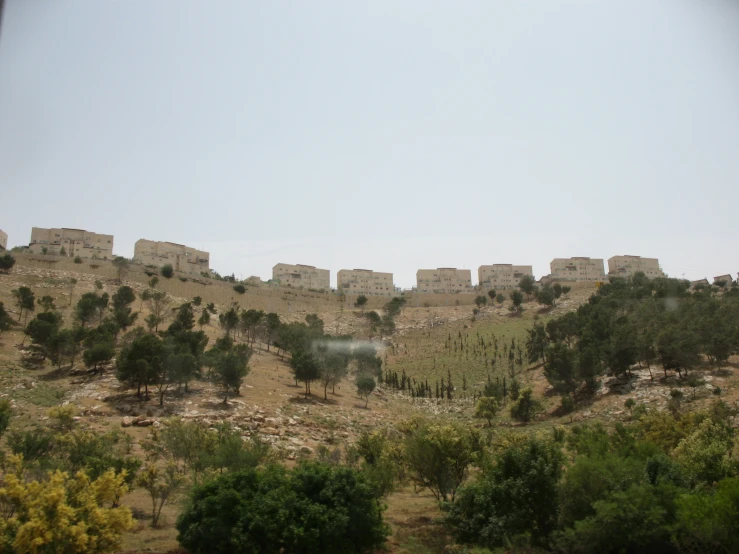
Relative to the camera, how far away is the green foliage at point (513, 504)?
14.1 metres

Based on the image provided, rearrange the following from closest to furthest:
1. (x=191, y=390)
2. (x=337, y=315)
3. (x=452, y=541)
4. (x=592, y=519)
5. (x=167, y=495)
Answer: (x=592, y=519)
(x=452, y=541)
(x=167, y=495)
(x=191, y=390)
(x=337, y=315)

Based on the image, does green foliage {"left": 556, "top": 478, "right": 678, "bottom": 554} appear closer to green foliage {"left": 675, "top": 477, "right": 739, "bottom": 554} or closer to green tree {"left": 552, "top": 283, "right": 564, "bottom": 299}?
green foliage {"left": 675, "top": 477, "right": 739, "bottom": 554}

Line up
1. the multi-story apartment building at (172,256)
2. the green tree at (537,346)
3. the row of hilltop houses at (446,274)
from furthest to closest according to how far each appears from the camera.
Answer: the row of hilltop houses at (446,274), the multi-story apartment building at (172,256), the green tree at (537,346)

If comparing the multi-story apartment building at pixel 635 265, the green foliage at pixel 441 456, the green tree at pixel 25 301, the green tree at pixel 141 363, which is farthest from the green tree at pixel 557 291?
the green foliage at pixel 441 456

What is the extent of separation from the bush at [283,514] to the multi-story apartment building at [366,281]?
12727 centimetres

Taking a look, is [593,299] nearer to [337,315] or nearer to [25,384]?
[337,315]

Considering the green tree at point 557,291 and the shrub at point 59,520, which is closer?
the shrub at point 59,520

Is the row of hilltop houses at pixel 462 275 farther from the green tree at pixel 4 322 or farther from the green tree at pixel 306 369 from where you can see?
the green tree at pixel 306 369

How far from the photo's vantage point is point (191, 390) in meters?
37.9

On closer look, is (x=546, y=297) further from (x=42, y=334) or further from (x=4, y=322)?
(x=4, y=322)

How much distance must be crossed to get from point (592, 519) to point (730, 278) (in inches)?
5699

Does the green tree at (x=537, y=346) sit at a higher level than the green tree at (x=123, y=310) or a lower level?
lower

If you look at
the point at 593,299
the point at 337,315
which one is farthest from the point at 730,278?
the point at 337,315

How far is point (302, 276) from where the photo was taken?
146m
